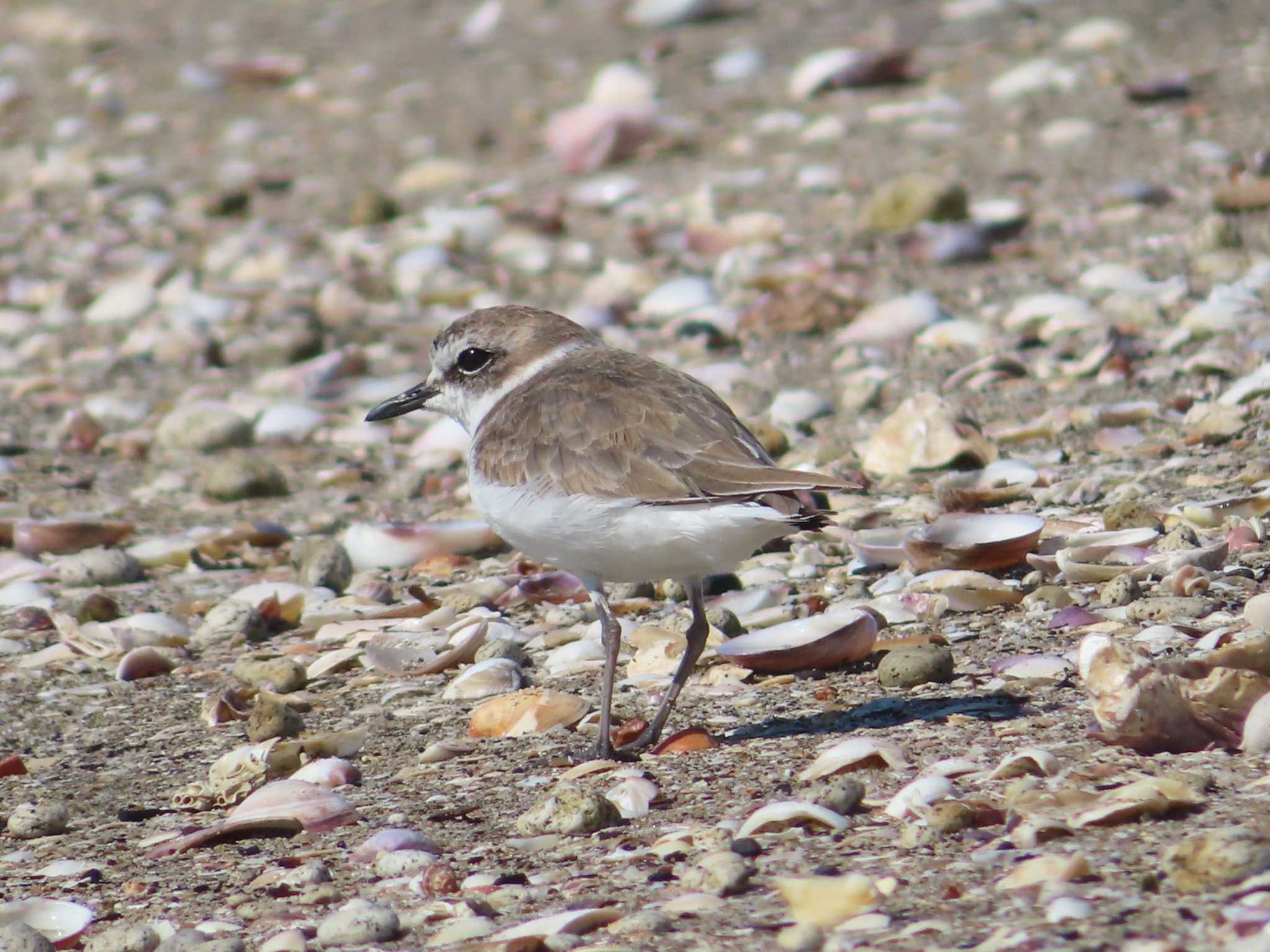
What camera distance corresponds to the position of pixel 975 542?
4.42 m

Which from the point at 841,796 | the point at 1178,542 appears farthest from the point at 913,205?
the point at 841,796

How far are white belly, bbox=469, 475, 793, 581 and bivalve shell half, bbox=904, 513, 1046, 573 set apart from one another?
2.77 ft

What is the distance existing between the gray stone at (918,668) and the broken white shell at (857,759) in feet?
1.66

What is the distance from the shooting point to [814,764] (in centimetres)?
334

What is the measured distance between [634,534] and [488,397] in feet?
3.78

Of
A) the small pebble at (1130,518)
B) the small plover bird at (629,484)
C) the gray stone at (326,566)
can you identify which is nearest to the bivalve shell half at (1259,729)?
the small plover bird at (629,484)

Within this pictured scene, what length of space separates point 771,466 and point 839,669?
604 mm

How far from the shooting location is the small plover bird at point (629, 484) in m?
3.64

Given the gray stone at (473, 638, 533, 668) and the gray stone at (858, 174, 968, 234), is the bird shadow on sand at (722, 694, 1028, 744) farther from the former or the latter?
the gray stone at (858, 174, 968, 234)

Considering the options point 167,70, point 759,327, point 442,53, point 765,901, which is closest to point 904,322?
point 759,327

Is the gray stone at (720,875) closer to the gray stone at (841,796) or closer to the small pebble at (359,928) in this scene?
the gray stone at (841,796)

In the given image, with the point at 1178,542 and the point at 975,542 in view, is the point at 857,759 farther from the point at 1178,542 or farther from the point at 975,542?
the point at 1178,542

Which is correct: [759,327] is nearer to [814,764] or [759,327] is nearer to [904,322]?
[904,322]

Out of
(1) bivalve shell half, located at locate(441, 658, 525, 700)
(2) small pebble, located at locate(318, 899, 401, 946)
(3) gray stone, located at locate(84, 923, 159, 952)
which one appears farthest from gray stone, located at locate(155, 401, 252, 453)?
(2) small pebble, located at locate(318, 899, 401, 946)
